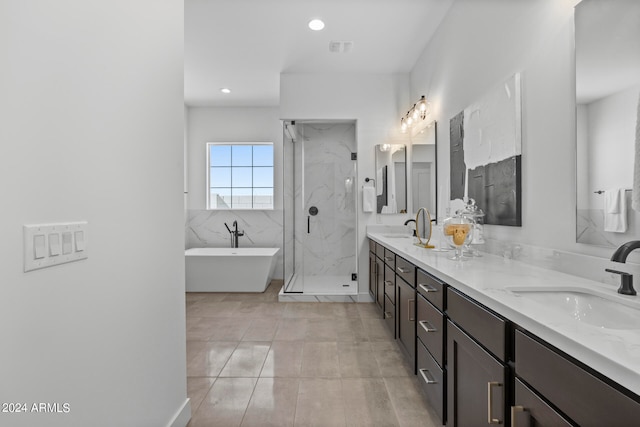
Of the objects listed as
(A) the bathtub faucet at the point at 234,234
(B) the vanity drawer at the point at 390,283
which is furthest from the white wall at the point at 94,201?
(A) the bathtub faucet at the point at 234,234

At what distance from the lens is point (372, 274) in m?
3.86

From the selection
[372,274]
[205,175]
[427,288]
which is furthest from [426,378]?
[205,175]

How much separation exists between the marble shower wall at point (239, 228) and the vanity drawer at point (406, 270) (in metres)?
3.23

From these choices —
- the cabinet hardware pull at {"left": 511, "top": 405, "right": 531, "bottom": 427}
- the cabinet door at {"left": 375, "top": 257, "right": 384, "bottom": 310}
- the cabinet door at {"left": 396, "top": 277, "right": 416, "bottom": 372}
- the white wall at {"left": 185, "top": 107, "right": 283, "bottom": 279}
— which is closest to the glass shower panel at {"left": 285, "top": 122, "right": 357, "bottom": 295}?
the white wall at {"left": 185, "top": 107, "right": 283, "bottom": 279}

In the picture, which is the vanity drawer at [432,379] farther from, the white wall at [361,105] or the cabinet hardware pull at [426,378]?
the white wall at [361,105]

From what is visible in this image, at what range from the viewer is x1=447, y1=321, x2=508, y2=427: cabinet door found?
1045 mm

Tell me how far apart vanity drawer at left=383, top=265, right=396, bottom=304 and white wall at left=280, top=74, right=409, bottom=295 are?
45.4 inches

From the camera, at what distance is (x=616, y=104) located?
1272 mm

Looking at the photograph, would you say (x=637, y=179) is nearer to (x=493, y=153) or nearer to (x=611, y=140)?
(x=611, y=140)

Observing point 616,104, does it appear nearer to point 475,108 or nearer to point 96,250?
point 475,108

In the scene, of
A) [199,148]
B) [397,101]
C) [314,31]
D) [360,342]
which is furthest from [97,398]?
[199,148]

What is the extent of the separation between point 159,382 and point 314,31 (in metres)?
3.13

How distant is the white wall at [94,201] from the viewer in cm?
80

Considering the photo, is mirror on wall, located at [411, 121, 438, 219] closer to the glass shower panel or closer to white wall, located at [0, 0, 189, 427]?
the glass shower panel
